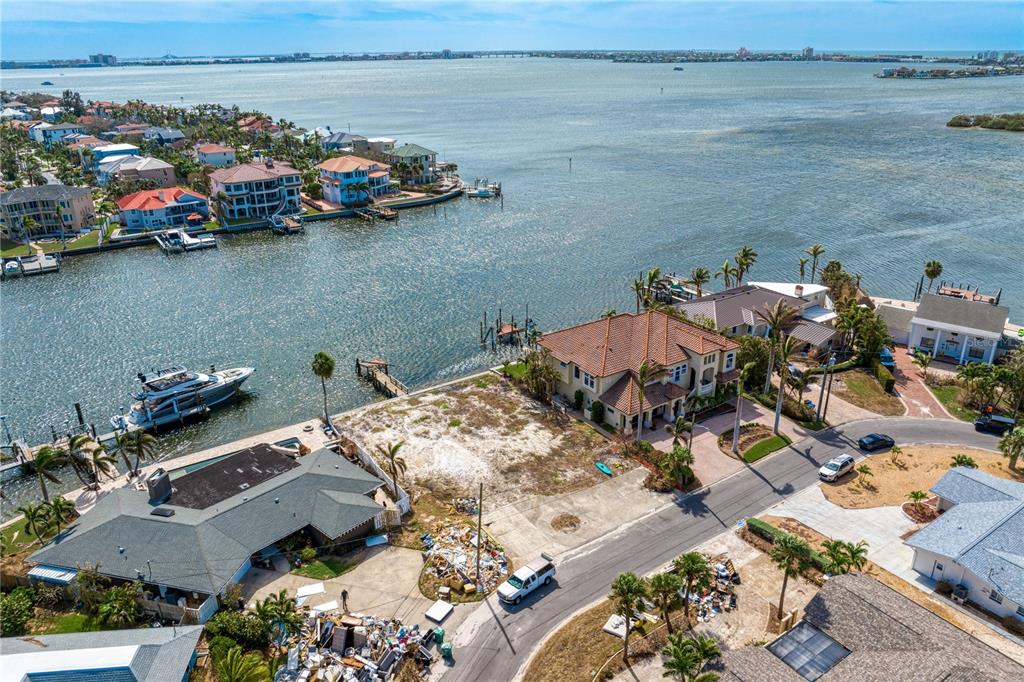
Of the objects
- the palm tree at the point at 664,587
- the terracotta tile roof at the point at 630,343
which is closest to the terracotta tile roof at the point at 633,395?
the terracotta tile roof at the point at 630,343

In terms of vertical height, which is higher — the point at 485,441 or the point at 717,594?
the point at 717,594

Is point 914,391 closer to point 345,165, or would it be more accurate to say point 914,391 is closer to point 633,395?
point 633,395

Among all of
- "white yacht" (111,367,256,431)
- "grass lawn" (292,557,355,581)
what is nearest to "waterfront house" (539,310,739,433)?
"grass lawn" (292,557,355,581)

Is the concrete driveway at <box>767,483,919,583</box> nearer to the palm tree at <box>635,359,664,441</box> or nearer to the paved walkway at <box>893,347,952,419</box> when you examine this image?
the palm tree at <box>635,359,664,441</box>

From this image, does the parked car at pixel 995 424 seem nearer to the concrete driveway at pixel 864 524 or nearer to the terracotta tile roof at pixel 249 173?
the concrete driveway at pixel 864 524

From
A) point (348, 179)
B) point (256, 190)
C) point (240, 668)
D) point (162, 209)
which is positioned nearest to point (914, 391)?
point (240, 668)

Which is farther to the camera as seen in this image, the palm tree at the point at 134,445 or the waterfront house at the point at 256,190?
the waterfront house at the point at 256,190

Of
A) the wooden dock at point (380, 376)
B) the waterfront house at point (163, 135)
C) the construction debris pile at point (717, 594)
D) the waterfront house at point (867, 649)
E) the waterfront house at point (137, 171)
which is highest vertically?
the waterfront house at point (163, 135)
